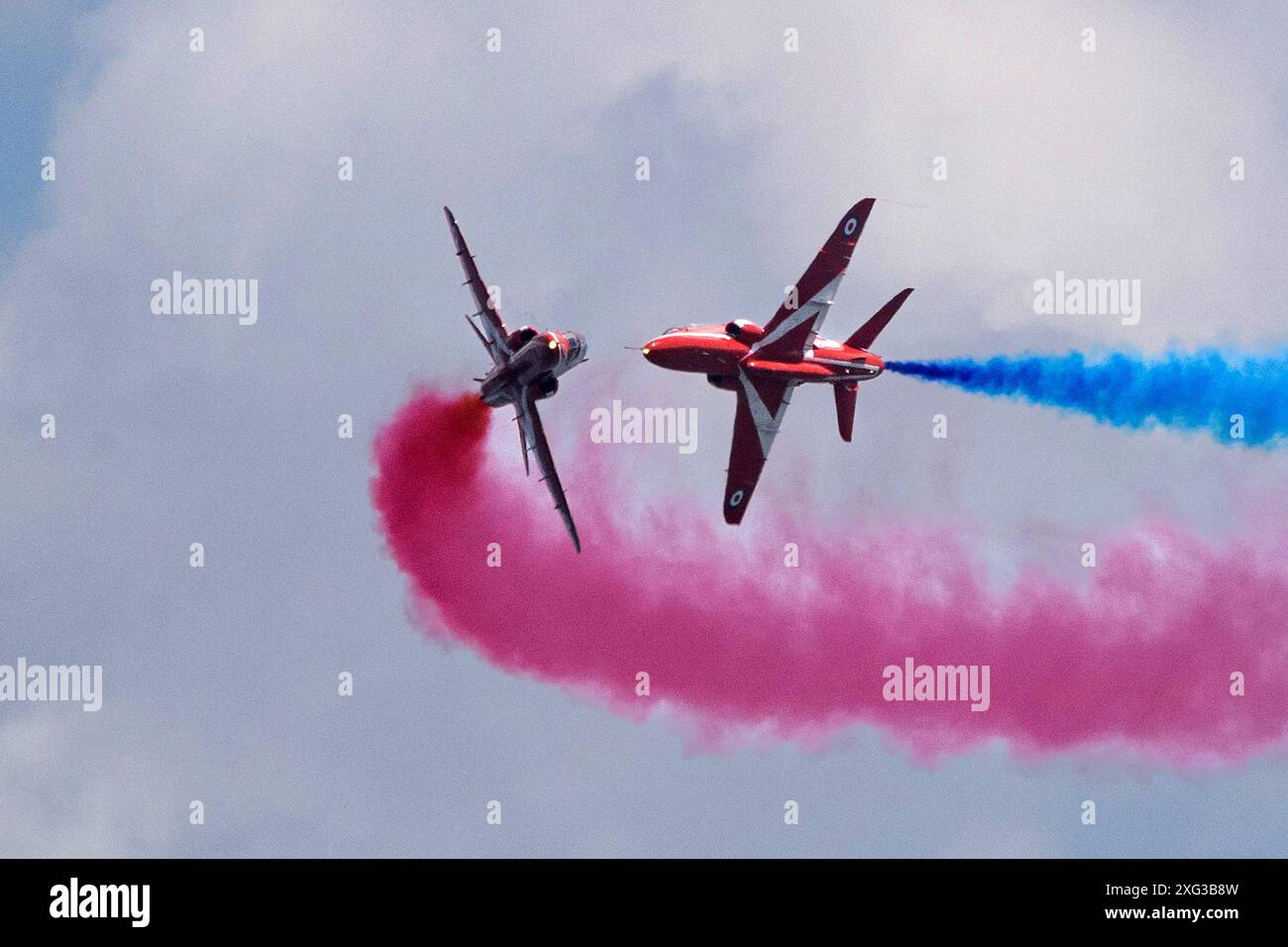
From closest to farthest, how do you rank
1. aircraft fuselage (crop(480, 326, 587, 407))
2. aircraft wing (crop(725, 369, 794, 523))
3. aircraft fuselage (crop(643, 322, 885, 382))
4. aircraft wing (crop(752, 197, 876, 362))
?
1. aircraft fuselage (crop(480, 326, 587, 407))
2. aircraft fuselage (crop(643, 322, 885, 382))
3. aircraft wing (crop(752, 197, 876, 362))
4. aircraft wing (crop(725, 369, 794, 523))

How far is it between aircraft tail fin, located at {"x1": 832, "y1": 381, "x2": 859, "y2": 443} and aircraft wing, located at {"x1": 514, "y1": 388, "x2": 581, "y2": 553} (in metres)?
9.52

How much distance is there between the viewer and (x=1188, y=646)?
84188mm

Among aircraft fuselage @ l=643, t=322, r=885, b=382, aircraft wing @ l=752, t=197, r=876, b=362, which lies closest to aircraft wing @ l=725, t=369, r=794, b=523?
aircraft fuselage @ l=643, t=322, r=885, b=382

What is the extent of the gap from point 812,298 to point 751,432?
5578 millimetres

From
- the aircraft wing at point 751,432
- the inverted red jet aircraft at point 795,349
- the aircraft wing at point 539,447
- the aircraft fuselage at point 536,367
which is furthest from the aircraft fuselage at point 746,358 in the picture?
the aircraft wing at point 539,447

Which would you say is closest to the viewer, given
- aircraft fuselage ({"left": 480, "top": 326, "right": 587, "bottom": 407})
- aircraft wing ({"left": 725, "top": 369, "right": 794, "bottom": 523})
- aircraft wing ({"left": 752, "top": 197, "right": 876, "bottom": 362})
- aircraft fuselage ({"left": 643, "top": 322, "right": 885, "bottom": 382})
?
aircraft fuselage ({"left": 480, "top": 326, "right": 587, "bottom": 407})

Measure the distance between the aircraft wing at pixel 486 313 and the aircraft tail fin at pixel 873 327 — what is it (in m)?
11.5

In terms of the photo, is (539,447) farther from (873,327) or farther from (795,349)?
(873,327)

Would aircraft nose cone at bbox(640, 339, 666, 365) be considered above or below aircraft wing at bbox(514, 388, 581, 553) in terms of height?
above

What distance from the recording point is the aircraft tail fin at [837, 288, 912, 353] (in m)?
80.8

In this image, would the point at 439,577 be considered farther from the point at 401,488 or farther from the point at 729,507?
the point at 729,507

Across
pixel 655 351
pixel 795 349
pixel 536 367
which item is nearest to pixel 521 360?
pixel 536 367

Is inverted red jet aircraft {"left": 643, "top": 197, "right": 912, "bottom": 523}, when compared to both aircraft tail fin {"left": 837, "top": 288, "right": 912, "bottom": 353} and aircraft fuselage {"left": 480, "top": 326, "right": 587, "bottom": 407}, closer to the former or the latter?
aircraft tail fin {"left": 837, "top": 288, "right": 912, "bottom": 353}

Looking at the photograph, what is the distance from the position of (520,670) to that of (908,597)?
45.0 feet
